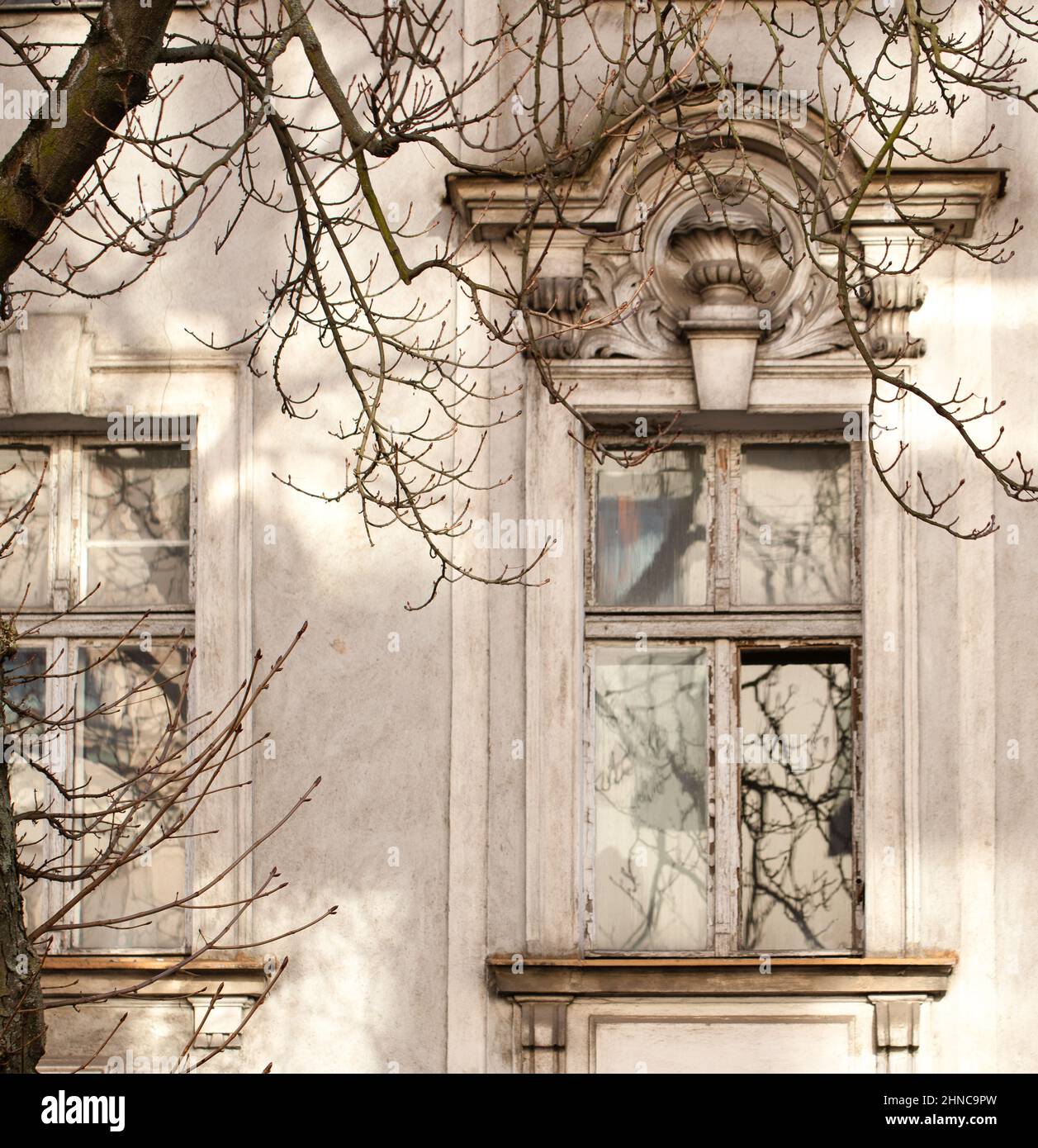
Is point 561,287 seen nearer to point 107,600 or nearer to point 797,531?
point 797,531

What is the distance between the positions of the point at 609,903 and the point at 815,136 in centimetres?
297

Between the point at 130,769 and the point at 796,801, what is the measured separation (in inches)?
101

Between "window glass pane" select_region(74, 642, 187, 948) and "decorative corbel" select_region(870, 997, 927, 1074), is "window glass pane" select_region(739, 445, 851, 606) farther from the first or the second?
"window glass pane" select_region(74, 642, 187, 948)

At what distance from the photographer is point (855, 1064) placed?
5.98m

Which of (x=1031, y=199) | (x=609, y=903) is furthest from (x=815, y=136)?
(x=609, y=903)

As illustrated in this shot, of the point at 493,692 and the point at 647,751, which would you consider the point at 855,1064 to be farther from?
the point at 493,692

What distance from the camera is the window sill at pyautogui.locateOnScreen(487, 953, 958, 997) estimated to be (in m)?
5.96

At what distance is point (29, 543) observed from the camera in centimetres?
654

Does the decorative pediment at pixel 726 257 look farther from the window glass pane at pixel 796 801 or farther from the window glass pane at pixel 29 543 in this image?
the window glass pane at pixel 29 543

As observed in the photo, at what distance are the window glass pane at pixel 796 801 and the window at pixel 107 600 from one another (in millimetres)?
2175

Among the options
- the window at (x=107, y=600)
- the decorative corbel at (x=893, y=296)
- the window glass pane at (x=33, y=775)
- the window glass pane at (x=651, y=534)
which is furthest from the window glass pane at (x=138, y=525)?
the decorative corbel at (x=893, y=296)

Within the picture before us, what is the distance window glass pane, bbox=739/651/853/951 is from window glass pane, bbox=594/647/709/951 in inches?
7.1

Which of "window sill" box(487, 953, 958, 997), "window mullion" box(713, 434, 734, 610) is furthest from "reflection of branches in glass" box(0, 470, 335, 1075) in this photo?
"window mullion" box(713, 434, 734, 610)

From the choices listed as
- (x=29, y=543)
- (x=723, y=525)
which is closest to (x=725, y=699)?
(x=723, y=525)
